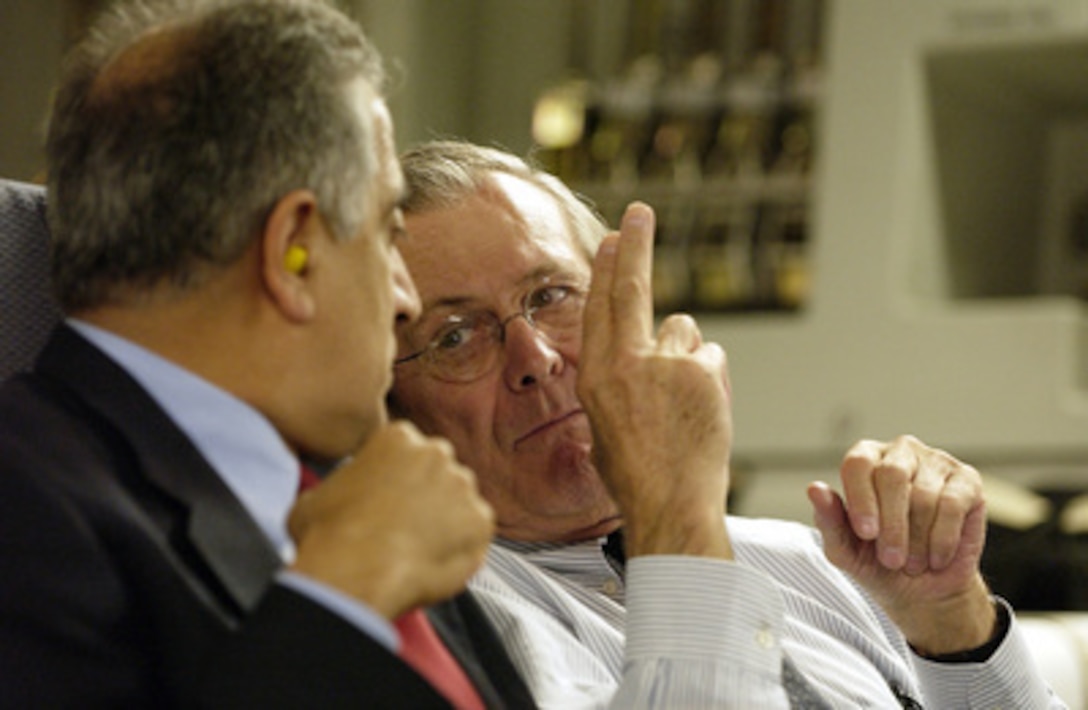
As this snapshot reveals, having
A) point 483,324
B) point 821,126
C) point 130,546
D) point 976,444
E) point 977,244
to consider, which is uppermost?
point 130,546

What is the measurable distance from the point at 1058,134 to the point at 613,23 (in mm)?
1155

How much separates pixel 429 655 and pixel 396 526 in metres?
0.17

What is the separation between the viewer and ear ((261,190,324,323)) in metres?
0.94

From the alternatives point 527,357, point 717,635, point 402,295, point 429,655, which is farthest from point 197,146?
point 527,357

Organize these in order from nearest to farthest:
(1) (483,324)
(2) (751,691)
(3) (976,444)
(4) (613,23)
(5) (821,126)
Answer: (2) (751,691), (1) (483,324), (3) (976,444), (5) (821,126), (4) (613,23)

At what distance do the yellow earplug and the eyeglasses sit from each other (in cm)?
64

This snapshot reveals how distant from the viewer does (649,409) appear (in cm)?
118

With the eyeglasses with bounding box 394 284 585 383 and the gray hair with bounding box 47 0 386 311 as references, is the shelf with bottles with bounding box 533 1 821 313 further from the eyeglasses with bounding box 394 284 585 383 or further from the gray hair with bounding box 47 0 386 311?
the gray hair with bounding box 47 0 386 311

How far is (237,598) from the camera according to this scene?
0.90 m

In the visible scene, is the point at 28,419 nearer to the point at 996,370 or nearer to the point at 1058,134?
the point at 996,370

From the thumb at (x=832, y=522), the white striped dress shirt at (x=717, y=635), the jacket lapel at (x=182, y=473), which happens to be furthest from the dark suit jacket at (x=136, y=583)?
the thumb at (x=832, y=522)

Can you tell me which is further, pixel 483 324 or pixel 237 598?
pixel 483 324

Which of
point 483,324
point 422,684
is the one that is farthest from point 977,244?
point 422,684

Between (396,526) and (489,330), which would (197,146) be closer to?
(396,526)
